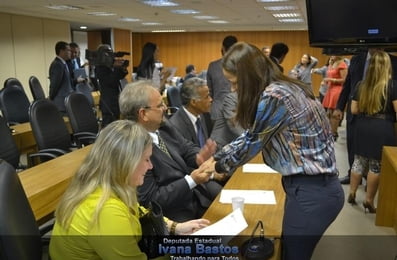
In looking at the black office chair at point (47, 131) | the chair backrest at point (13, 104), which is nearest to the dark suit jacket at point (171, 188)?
the black office chair at point (47, 131)

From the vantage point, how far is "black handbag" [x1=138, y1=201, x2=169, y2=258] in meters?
1.35

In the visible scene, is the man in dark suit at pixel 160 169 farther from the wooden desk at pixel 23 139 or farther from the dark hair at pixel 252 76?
the wooden desk at pixel 23 139

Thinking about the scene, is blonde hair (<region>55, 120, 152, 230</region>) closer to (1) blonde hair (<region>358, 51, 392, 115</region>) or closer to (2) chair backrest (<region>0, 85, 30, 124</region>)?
(1) blonde hair (<region>358, 51, 392, 115</region>)

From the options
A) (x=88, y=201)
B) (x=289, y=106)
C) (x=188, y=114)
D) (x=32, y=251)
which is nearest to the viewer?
(x=88, y=201)

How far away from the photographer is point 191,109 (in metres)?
2.73

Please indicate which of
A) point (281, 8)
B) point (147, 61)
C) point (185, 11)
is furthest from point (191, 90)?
point (185, 11)

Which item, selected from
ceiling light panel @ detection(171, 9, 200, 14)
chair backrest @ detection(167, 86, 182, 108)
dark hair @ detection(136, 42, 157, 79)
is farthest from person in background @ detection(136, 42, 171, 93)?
ceiling light panel @ detection(171, 9, 200, 14)

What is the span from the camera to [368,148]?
353cm

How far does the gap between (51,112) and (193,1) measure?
17.8 ft

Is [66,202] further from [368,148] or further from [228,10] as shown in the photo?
[228,10]

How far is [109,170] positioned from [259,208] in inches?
32.6

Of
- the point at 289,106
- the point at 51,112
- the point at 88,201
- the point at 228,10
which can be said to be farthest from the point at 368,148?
the point at 228,10

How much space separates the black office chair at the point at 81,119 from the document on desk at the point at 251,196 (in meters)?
1.87

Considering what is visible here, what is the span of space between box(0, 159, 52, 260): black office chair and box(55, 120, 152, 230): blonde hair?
0.45ft
